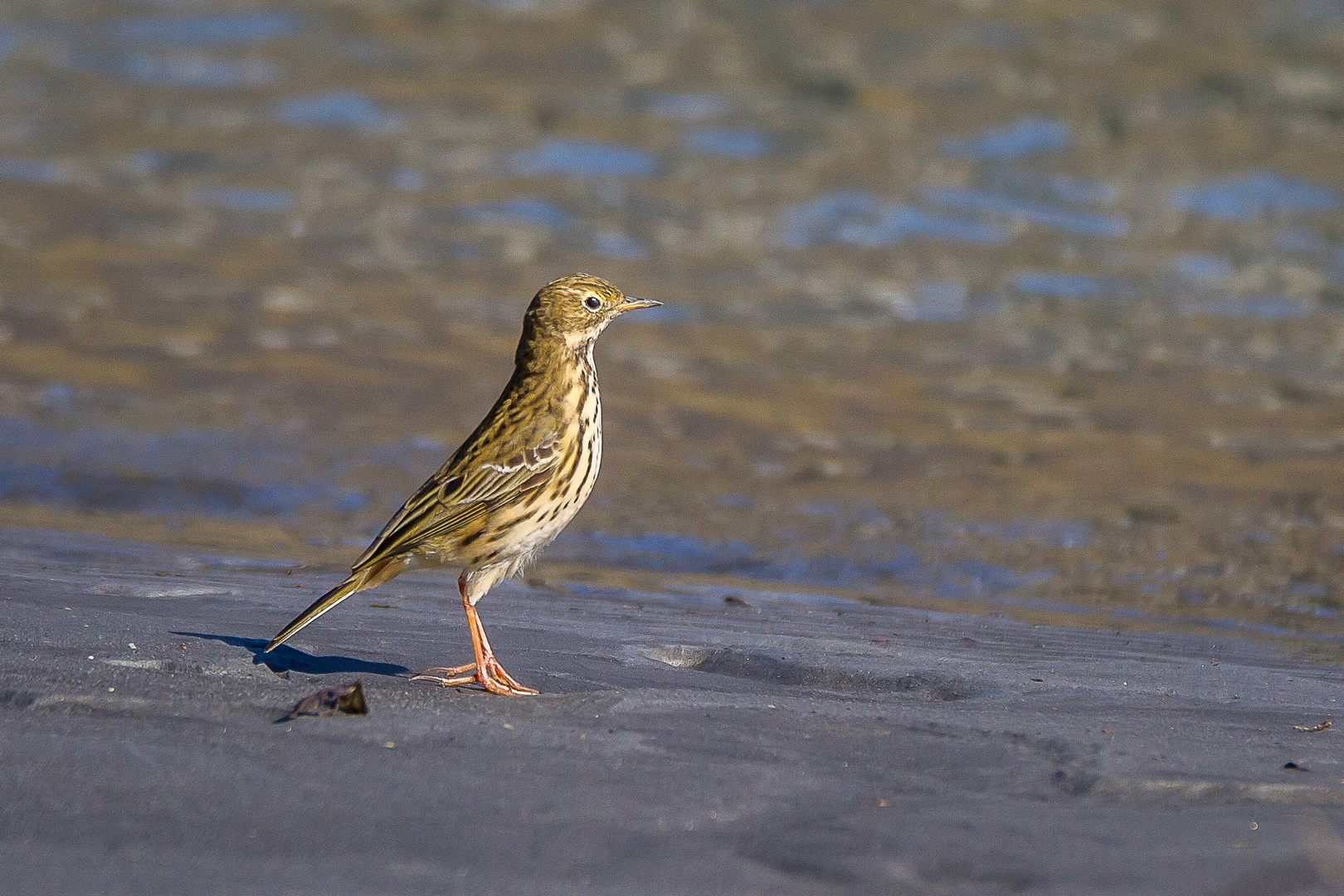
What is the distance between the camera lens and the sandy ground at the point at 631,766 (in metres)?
3.93

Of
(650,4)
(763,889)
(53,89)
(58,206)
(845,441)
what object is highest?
(650,4)

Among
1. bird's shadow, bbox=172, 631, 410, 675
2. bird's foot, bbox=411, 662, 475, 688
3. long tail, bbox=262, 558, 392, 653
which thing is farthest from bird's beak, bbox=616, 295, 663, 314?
A: bird's shadow, bbox=172, 631, 410, 675

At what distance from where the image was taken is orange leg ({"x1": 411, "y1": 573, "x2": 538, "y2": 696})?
228 inches

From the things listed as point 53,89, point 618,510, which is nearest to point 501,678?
point 618,510

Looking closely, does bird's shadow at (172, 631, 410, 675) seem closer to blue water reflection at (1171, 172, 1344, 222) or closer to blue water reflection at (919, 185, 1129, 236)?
blue water reflection at (919, 185, 1129, 236)

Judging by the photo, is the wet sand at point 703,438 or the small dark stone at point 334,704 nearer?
the wet sand at point 703,438

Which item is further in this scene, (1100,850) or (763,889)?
(1100,850)

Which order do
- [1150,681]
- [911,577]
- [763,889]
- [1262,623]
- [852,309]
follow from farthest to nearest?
1. [852,309]
2. [911,577]
3. [1262,623]
4. [1150,681]
5. [763,889]

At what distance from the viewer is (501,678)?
589 cm

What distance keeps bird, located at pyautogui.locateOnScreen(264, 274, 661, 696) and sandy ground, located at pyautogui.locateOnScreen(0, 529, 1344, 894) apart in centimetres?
31

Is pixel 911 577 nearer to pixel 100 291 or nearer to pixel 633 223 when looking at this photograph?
pixel 100 291

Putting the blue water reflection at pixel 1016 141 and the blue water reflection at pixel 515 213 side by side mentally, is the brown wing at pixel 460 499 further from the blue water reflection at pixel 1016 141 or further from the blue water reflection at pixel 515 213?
the blue water reflection at pixel 1016 141

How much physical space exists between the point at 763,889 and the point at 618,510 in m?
7.73

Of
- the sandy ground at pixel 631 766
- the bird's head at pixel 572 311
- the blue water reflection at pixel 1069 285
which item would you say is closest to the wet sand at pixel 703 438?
the sandy ground at pixel 631 766
